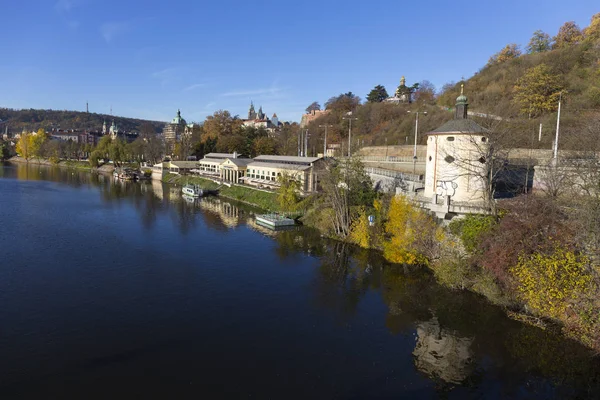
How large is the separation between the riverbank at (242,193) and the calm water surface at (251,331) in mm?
22357

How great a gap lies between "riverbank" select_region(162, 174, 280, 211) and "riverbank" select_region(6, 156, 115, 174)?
41386 mm

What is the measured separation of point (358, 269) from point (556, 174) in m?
14.3

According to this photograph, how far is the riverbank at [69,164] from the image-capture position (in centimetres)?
11760

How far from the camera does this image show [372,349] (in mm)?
18906

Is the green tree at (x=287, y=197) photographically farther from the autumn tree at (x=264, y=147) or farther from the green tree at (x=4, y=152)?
the green tree at (x=4, y=152)

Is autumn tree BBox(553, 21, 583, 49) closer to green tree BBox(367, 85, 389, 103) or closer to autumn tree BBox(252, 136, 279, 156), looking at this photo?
green tree BBox(367, 85, 389, 103)

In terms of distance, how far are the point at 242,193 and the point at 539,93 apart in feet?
148

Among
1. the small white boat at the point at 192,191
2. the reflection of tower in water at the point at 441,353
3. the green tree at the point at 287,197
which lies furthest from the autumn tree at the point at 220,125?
the reflection of tower in water at the point at 441,353

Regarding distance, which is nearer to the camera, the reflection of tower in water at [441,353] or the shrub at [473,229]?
the reflection of tower in water at [441,353]

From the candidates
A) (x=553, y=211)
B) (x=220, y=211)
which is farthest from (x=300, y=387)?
(x=220, y=211)

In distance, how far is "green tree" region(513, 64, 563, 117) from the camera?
53.6 meters

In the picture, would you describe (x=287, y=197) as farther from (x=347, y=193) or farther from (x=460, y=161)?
(x=460, y=161)

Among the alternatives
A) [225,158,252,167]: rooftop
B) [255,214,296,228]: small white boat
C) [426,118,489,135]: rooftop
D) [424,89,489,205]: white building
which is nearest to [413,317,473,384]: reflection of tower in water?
[424,89,489,205]: white building

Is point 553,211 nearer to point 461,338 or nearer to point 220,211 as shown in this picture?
point 461,338
